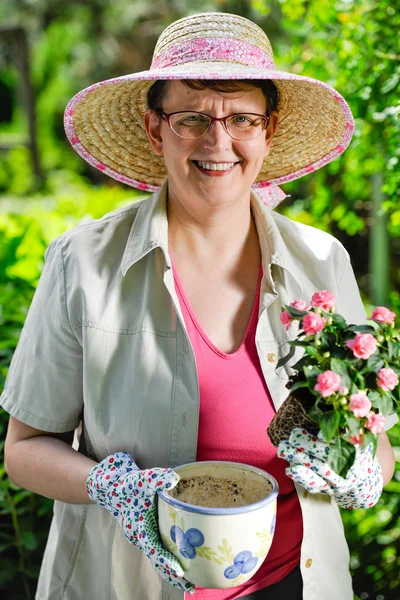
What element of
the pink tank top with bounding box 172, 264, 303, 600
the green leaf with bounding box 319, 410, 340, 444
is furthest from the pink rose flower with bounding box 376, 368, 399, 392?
the pink tank top with bounding box 172, 264, 303, 600

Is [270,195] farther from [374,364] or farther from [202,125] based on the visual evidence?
[374,364]

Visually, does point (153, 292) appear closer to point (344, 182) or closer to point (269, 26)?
point (344, 182)

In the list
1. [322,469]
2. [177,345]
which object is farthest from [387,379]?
[177,345]

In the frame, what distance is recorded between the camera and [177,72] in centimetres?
159

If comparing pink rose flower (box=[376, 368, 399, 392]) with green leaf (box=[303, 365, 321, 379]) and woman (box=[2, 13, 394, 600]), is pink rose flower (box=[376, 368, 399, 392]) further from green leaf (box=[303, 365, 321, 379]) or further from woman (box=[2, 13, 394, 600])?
woman (box=[2, 13, 394, 600])

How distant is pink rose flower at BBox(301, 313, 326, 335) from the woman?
350 mm

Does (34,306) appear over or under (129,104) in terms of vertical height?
under

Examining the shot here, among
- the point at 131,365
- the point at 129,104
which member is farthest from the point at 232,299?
the point at 129,104

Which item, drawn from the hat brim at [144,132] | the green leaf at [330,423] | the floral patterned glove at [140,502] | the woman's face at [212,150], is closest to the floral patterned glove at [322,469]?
the green leaf at [330,423]

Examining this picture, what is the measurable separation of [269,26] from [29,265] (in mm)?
9304

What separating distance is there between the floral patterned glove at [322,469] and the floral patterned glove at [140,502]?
0.78 ft

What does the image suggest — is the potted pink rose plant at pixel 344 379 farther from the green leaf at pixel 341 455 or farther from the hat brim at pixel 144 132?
the hat brim at pixel 144 132

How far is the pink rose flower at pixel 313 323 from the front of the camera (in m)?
1.33

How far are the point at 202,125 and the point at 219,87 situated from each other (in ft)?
0.30
